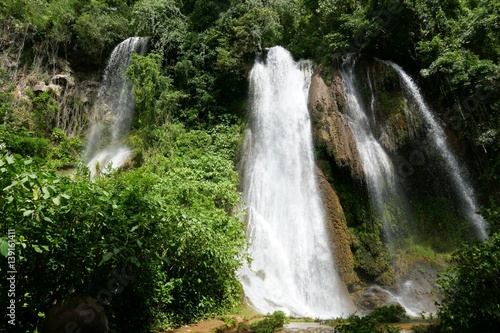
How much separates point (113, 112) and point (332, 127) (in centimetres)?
999

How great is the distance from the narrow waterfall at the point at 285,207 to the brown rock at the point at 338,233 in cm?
18

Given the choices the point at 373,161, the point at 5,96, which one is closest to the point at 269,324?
the point at 373,161

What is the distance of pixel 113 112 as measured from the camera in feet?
49.3

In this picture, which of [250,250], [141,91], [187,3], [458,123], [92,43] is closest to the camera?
[250,250]

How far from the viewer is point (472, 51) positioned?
39.0ft

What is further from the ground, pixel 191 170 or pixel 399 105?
pixel 399 105

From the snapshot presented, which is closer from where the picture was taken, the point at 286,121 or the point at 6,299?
the point at 6,299

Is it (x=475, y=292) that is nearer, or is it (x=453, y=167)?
(x=475, y=292)

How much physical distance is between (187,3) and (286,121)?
10175mm

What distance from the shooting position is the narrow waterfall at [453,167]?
35.3ft

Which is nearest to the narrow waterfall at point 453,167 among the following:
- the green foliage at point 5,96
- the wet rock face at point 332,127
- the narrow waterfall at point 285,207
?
the wet rock face at point 332,127

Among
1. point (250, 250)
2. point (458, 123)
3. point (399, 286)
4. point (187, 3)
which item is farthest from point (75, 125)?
point (458, 123)

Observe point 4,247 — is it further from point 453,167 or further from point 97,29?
point 97,29

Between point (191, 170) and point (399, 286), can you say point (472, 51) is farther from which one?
point (191, 170)
